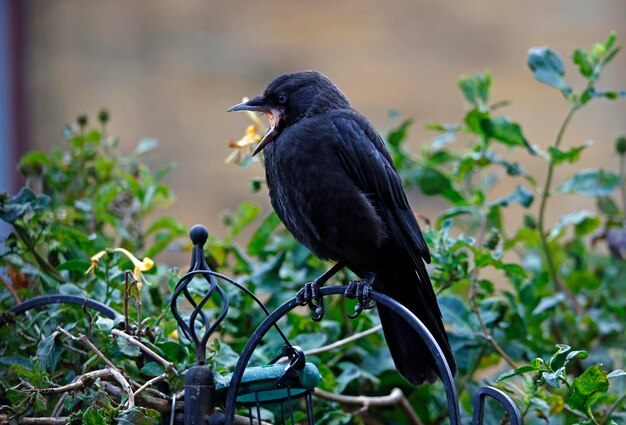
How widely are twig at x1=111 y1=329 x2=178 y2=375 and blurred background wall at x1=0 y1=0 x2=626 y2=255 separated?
3391mm

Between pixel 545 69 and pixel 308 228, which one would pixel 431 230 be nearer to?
pixel 308 228

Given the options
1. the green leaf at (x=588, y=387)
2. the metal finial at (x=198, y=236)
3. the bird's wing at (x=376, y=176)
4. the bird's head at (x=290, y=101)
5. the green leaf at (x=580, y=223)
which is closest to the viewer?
the green leaf at (x=588, y=387)

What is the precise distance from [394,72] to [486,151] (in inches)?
109

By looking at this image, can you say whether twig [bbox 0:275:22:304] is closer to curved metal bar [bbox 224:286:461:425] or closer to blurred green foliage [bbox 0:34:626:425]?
blurred green foliage [bbox 0:34:626:425]

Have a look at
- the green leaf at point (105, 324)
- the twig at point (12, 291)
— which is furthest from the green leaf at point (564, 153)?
the twig at point (12, 291)

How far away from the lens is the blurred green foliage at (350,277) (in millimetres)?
2074

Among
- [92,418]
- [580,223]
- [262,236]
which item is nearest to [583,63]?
[580,223]

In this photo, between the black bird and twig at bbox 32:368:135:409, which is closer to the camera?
twig at bbox 32:368:135:409

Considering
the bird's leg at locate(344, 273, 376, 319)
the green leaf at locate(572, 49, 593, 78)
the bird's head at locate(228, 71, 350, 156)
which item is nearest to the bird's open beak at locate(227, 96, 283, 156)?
the bird's head at locate(228, 71, 350, 156)

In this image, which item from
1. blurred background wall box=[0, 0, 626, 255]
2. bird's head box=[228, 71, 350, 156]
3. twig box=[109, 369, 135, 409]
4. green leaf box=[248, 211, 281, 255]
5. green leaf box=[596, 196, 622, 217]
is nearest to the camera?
twig box=[109, 369, 135, 409]

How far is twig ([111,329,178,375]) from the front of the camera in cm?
193

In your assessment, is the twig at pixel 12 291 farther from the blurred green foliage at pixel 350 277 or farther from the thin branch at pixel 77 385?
the thin branch at pixel 77 385

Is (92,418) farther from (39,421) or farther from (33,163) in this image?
(33,163)

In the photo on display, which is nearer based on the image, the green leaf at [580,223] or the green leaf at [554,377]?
the green leaf at [554,377]
